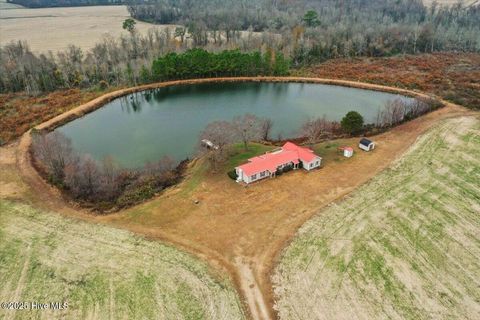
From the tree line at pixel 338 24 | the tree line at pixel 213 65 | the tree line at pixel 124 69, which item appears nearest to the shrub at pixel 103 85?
the tree line at pixel 124 69

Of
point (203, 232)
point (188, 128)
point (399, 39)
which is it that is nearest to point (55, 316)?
point (203, 232)

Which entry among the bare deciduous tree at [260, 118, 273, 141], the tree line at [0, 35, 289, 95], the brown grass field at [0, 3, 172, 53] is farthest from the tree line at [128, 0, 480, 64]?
the bare deciduous tree at [260, 118, 273, 141]

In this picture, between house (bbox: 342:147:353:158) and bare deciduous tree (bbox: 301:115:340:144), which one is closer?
house (bbox: 342:147:353:158)

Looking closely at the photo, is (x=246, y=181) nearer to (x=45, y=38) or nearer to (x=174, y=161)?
(x=174, y=161)

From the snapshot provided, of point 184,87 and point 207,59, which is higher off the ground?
point 207,59

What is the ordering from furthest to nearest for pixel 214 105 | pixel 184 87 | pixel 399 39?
1. pixel 399 39
2. pixel 184 87
3. pixel 214 105

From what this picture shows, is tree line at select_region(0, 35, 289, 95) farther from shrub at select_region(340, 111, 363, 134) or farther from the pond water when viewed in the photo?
shrub at select_region(340, 111, 363, 134)
